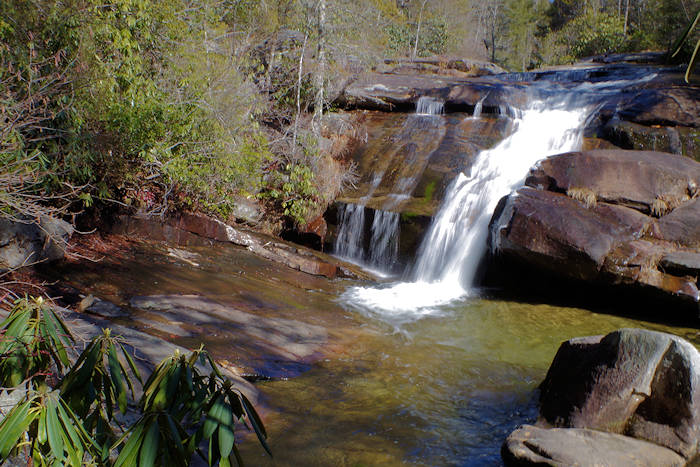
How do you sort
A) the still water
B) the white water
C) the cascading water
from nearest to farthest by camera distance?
the still water
the white water
the cascading water

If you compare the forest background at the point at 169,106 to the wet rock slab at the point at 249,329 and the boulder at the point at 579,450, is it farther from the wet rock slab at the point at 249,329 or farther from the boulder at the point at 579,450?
the boulder at the point at 579,450

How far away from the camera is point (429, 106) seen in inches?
621

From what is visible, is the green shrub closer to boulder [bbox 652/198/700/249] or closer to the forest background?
the forest background

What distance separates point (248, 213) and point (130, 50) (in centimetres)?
481

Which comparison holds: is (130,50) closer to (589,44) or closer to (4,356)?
(4,356)

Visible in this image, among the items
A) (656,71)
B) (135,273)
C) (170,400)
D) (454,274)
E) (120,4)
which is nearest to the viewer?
(170,400)

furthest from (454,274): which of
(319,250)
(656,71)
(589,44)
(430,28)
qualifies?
(430,28)

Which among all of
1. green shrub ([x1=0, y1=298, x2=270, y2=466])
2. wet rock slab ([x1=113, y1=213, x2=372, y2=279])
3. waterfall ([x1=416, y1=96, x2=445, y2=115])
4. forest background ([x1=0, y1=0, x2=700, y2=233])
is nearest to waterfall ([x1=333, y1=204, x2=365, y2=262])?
forest background ([x1=0, y1=0, x2=700, y2=233])

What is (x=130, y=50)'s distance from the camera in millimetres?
8906

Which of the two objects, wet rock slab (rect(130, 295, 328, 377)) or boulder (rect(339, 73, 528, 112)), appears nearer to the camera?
wet rock slab (rect(130, 295, 328, 377))

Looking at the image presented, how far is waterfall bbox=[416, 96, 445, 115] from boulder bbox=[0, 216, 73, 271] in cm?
1142

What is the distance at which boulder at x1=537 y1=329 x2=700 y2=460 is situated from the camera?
165 inches

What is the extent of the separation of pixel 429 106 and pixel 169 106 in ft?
29.1

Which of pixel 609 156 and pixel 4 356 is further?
pixel 609 156
